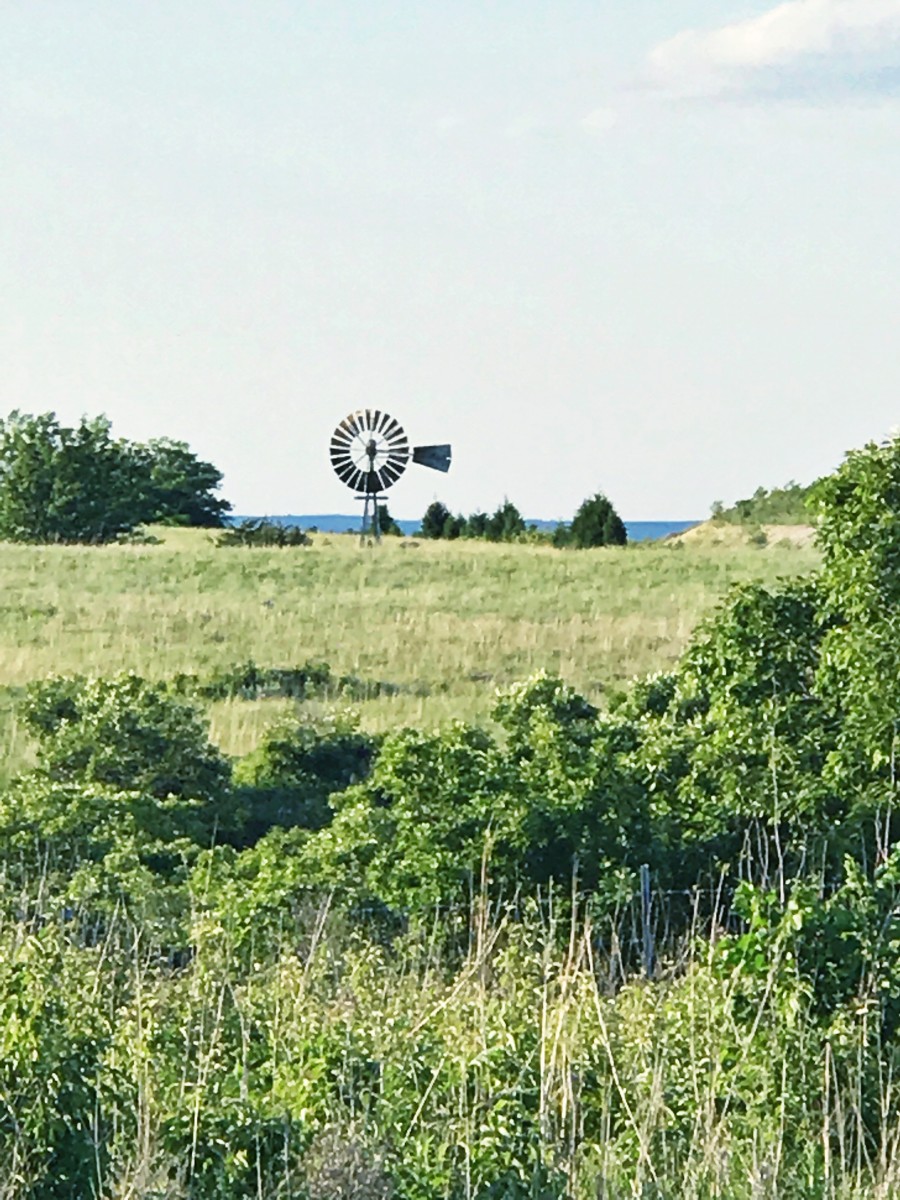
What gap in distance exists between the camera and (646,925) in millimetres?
9523

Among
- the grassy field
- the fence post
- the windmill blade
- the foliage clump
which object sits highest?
the windmill blade

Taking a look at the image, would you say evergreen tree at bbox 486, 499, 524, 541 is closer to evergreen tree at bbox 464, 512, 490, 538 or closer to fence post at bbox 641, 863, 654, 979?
evergreen tree at bbox 464, 512, 490, 538

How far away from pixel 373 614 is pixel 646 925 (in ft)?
79.7

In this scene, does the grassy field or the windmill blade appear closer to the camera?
the grassy field

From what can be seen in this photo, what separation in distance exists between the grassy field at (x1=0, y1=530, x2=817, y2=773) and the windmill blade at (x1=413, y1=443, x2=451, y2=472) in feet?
31.3

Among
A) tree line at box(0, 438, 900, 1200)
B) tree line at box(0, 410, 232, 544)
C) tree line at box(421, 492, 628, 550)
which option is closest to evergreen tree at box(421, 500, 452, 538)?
tree line at box(421, 492, 628, 550)

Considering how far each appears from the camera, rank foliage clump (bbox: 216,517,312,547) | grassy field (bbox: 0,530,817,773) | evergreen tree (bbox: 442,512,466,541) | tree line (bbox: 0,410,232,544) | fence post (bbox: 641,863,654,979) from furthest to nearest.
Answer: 1. tree line (bbox: 0,410,232,544)
2. evergreen tree (bbox: 442,512,466,541)
3. foliage clump (bbox: 216,517,312,547)
4. grassy field (bbox: 0,530,817,773)
5. fence post (bbox: 641,863,654,979)

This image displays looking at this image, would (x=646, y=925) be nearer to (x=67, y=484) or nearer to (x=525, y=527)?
(x=525, y=527)

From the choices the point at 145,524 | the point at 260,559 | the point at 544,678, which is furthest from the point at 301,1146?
the point at 145,524

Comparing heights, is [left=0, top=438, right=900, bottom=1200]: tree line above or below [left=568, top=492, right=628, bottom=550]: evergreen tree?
below

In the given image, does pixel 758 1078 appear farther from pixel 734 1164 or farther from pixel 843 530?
pixel 843 530

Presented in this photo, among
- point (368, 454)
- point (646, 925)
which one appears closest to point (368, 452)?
point (368, 454)

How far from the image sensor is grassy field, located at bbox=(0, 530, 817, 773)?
25.8m

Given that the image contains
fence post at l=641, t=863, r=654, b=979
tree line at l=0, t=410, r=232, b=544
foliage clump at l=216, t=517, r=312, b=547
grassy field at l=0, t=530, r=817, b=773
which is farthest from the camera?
tree line at l=0, t=410, r=232, b=544
